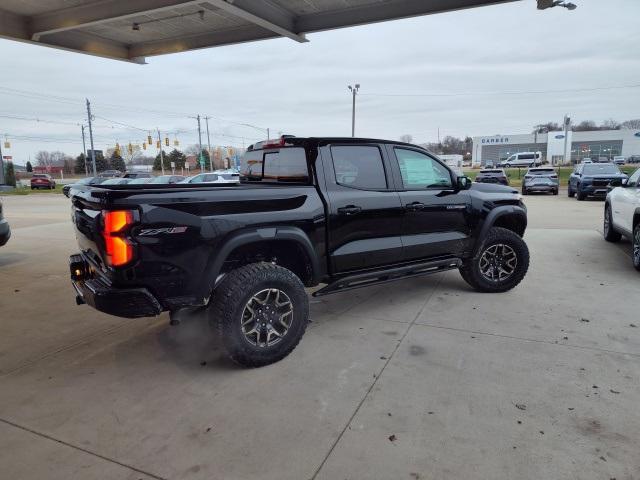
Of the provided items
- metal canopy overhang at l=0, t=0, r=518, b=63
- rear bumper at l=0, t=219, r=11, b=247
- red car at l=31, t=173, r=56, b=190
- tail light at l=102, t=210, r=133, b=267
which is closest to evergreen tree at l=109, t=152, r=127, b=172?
red car at l=31, t=173, r=56, b=190

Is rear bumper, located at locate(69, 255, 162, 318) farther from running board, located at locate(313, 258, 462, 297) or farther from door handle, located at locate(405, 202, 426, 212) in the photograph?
door handle, located at locate(405, 202, 426, 212)

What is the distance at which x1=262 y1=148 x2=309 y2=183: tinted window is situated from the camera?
4.21 meters

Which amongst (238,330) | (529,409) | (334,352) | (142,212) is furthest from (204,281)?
(529,409)

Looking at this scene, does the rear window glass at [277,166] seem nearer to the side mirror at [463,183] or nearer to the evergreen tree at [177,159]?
the side mirror at [463,183]

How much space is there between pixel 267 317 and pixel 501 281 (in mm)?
3296

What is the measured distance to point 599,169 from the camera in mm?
18453

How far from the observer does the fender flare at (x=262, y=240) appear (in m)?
3.38

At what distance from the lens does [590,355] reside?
144 inches

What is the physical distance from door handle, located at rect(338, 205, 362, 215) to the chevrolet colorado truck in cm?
470

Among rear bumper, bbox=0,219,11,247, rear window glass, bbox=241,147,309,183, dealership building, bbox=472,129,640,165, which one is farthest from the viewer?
dealership building, bbox=472,129,640,165

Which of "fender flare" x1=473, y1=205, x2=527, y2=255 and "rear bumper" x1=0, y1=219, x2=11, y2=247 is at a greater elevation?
"fender flare" x1=473, y1=205, x2=527, y2=255

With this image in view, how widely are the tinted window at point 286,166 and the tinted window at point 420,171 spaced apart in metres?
1.14

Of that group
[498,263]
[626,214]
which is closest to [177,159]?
[626,214]

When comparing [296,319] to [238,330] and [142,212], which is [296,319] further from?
[142,212]
